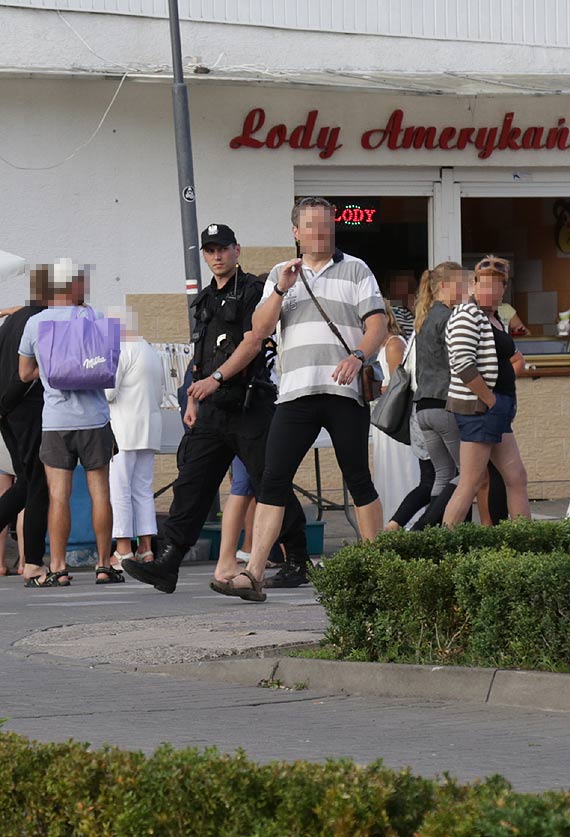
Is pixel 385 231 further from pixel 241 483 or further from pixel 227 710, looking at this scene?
pixel 227 710

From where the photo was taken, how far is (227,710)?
22.0ft

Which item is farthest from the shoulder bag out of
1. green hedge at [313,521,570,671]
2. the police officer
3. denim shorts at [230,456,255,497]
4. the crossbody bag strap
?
green hedge at [313,521,570,671]

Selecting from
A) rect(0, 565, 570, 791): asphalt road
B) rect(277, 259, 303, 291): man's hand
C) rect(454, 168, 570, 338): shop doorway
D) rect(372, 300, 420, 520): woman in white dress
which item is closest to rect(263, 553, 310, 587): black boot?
rect(0, 565, 570, 791): asphalt road

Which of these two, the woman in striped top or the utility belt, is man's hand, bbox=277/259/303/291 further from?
the woman in striped top

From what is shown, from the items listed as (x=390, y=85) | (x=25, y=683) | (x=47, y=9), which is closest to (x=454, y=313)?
(x=25, y=683)

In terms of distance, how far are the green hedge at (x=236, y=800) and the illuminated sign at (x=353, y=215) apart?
1366 cm

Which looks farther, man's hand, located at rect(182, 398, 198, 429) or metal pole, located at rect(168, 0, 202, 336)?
metal pole, located at rect(168, 0, 202, 336)

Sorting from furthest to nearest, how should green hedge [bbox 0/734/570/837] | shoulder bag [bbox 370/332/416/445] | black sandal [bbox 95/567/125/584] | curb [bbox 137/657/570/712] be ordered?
shoulder bag [bbox 370/332/416/445] < black sandal [bbox 95/567/125/584] < curb [bbox 137/657/570/712] < green hedge [bbox 0/734/570/837]

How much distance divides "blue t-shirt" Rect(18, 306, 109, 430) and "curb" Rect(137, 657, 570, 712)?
402 cm

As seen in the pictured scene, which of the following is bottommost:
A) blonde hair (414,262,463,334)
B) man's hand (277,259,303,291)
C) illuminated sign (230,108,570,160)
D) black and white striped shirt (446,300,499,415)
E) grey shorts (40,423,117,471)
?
grey shorts (40,423,117,471)

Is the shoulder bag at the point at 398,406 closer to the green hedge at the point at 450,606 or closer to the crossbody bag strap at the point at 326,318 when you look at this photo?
the crossbody bag strap at the point at 326,318

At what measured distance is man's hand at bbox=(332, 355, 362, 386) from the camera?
8.98m

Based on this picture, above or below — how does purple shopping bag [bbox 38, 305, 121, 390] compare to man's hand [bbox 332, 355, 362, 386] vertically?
above

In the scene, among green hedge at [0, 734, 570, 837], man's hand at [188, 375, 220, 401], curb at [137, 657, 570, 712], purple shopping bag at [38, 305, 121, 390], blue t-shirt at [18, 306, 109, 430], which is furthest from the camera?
blue t-shirt at [18, 306, 109, 430]
